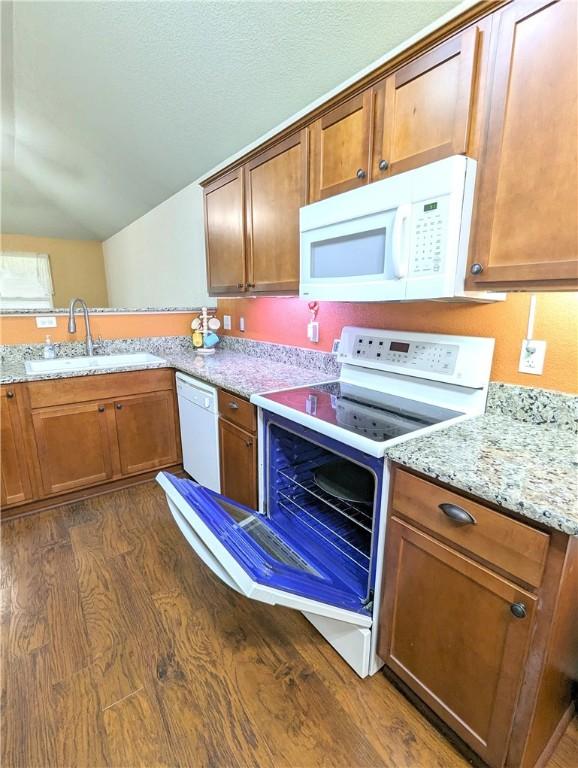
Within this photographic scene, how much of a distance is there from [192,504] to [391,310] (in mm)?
1230

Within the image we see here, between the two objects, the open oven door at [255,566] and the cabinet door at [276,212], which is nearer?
the open oven door at [255,566]

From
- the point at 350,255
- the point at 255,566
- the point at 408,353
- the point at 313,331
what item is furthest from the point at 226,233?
the point at 255,566

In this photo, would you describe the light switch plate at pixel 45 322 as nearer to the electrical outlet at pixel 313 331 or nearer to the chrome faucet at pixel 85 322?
the chrome faucet at pixel 85 322

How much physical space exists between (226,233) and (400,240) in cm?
139

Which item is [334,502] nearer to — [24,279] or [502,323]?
[502,323]

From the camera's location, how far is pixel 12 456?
2.18m

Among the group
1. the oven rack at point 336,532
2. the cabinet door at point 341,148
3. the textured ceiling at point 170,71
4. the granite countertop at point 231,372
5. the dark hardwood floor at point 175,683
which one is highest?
the textured ceiling at point 170,71

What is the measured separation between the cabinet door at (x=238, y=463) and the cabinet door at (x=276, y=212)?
0.80 m

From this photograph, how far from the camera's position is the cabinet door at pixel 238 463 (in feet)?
6.06

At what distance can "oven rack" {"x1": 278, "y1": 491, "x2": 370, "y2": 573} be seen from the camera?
4.73ft

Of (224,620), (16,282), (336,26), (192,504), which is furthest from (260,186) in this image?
(16,282)

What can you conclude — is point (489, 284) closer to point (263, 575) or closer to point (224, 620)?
point (263, 575)

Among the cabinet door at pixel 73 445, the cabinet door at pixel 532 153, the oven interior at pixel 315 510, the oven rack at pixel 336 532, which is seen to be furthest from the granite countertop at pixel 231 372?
the cabinet door at pixel 532 153

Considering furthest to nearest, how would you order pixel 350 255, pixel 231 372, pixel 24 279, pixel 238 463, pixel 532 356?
1. pixel 24 279
2. pixel 231 372
3. pixel 238 463
4. pixel 350 255
5. pixel 532 356
